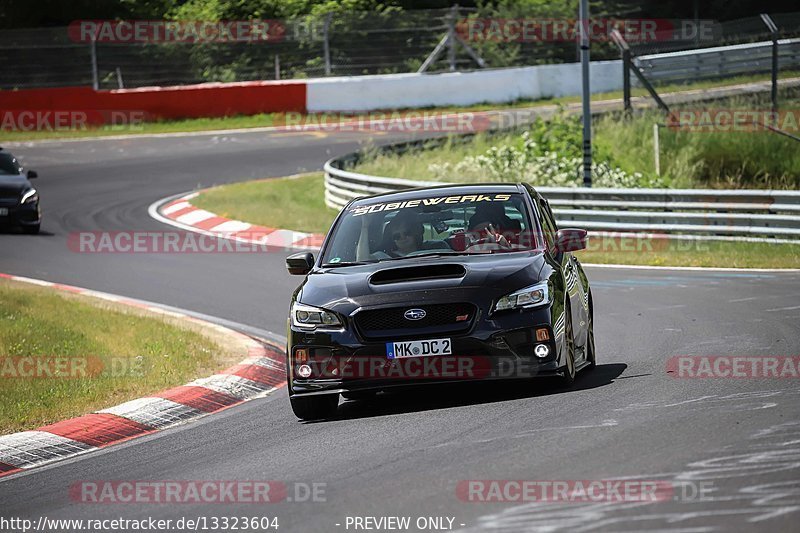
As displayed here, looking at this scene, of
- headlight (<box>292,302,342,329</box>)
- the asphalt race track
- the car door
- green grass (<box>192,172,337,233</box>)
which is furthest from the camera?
green grass (<box>192,172,337,233</box>)

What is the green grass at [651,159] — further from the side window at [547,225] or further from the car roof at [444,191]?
the car roof at [444,191]

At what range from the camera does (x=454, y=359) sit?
353 inches

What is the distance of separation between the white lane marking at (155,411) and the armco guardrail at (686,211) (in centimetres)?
1153

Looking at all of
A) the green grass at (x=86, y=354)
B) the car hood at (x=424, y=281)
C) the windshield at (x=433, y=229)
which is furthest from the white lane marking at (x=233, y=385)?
the car hood at (x=424, y=281)

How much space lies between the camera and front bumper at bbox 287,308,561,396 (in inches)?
354

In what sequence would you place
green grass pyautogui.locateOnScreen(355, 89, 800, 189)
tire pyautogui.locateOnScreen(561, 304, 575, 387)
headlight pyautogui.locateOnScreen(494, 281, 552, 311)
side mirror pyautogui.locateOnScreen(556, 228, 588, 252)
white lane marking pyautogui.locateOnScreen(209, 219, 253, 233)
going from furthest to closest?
green grass pyautogui.locateOnScreen(355, 89, 800, 189) < white lane marking pyautogui.locateOnScreen(209, 219, 253, 233) < side mirror pyautogui.locateOnScreen(556, 228, 588, 252) < tire pyautogui.locateOnScreen(561, 304, 575, 387) < headlight pyautogui.locateOnScreen(494, 281, 552, 311)

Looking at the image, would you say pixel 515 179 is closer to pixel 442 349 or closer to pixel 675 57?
pixel 675 57

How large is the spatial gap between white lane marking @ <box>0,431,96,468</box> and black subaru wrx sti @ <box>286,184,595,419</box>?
60.5 inches

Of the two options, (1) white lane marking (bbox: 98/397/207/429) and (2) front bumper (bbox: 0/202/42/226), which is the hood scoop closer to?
(1) white lane marking (bbox: 98/397/207/429)

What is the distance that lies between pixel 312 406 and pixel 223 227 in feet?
50.9

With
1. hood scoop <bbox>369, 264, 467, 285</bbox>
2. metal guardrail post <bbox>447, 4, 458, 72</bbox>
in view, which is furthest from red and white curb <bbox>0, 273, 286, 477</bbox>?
metal guardrail post <bbox>447, 4, 458, 72</bbox>

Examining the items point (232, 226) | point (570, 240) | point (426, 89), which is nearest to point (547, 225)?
point (570, 240)

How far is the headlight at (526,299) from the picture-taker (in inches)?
359

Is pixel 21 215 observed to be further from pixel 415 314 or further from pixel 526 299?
pixel 526 299
